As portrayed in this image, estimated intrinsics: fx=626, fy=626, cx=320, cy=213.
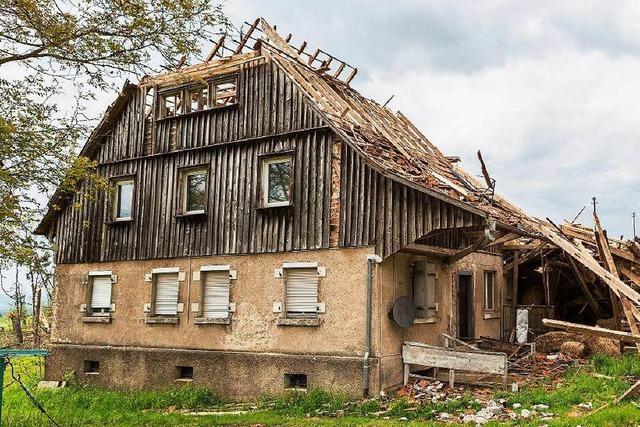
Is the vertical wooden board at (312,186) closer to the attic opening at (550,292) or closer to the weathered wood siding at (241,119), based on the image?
the weathered wood siding at (241,119)

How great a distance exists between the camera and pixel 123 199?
68.1ft

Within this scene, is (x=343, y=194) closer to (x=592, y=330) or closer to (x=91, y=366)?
(x=592, y=330)

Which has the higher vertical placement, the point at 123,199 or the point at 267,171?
the point at 267,171

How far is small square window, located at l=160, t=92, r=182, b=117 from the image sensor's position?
19.7 metres

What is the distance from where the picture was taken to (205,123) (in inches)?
736

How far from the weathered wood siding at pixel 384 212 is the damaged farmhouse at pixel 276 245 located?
0.03 meters

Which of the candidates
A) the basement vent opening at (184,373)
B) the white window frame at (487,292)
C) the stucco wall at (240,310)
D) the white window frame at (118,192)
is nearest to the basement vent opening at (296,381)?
the stucco wall at (240,310)

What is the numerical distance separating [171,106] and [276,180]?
5.63 metres

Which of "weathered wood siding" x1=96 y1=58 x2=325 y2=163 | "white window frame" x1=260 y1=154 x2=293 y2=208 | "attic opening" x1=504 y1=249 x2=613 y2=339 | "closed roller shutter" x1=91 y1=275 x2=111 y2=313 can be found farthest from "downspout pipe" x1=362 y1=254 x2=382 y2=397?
"closed roller shutter" x1=91 y1=275 x2=111 y2=313

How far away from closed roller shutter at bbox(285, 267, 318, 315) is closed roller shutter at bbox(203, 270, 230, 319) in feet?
6.82

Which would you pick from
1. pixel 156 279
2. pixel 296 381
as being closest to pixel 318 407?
pixel 296 381

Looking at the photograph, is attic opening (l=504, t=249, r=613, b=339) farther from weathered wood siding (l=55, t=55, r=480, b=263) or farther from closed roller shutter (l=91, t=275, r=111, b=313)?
closed roller shutter (l=91, t=275, r=111, b=313)

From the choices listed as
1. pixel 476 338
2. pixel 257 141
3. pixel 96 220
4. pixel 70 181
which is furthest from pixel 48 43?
pixel 476 338

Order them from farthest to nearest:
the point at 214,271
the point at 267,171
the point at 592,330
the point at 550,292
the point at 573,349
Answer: the point at 550,292 → the point at 214,271 → the point at 267,171 → the point at 573,349 → the point at 592,330
